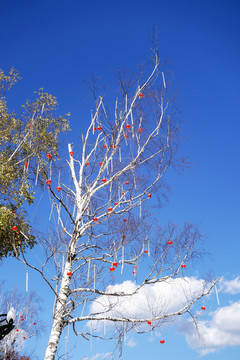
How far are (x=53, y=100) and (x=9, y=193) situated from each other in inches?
165

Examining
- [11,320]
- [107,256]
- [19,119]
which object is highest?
[19,119]

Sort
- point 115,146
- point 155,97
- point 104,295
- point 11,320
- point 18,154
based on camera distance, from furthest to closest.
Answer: point 18,154, point 155,97, point 115,146, point 104,295, point 11,320

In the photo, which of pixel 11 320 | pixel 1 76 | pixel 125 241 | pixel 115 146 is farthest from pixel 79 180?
pixel 1 76

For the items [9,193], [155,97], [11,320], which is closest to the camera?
[11,320]

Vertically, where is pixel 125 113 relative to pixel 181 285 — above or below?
above

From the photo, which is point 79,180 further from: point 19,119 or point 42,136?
point 19,119

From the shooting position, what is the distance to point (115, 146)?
28.0 ft

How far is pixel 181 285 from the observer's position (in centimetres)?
752

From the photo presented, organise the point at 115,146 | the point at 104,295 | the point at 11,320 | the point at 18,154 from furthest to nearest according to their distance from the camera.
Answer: the point at 18,154
the point at 115,146
the point at 104,295
the point at 11,320

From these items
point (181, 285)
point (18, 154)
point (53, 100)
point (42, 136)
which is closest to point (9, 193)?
point (18, 154)

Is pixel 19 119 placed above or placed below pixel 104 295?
above

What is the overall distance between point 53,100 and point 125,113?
486cm

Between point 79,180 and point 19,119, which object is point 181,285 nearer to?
point 79,180

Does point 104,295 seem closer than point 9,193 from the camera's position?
Yes
